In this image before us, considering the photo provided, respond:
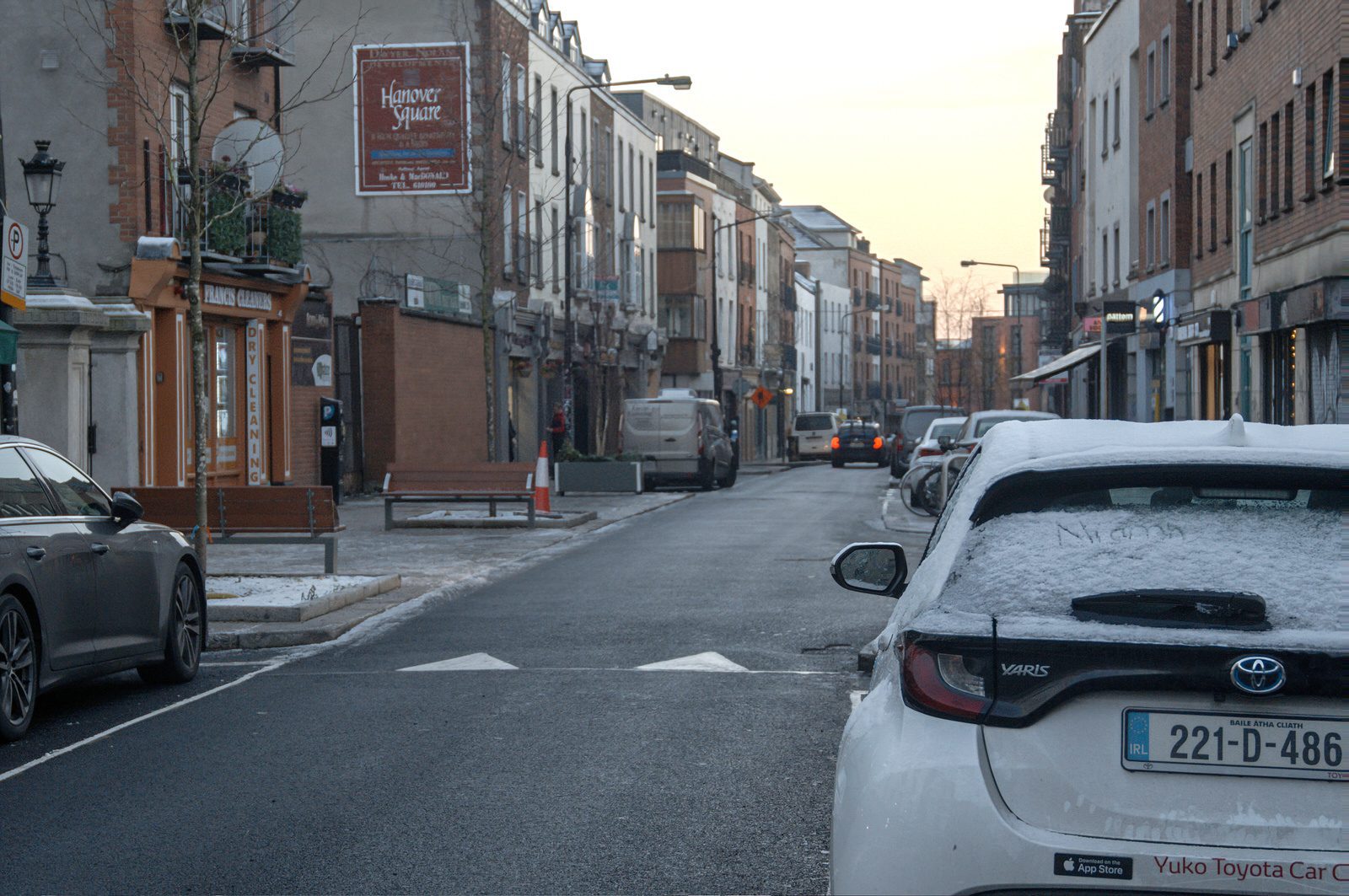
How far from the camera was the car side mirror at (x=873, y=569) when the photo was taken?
Answer: 16.9ft

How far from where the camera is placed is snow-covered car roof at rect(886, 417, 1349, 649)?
128 inches

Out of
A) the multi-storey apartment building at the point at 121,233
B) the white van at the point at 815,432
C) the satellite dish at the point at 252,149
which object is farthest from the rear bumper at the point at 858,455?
the multi-storey apartment building at the point at 121,233

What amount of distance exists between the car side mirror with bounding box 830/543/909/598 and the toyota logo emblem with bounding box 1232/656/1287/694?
1970 millimetres

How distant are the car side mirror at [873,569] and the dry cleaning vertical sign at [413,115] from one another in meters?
29.4

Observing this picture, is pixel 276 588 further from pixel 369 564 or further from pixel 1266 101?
pixel 1266 101

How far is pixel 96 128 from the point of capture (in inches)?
953

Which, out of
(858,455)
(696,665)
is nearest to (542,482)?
(696,665)

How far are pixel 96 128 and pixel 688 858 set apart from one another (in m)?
20.8

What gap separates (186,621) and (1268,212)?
20.3 m

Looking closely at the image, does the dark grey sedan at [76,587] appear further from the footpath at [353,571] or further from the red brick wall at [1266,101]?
the red brick wall at [1266,101]

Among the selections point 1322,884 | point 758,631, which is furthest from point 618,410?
point 1322,884

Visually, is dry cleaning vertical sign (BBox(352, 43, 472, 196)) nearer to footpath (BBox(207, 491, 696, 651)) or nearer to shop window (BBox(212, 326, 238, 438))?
shop window (BBox(212, 326, 238, 438))

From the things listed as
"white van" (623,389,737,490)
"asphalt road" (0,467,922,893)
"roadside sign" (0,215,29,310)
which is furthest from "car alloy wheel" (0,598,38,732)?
"white van" (623,389,737,490)

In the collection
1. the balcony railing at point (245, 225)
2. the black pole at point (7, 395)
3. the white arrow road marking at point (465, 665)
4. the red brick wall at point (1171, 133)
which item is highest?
the red brick wall at point (1171, 133)
